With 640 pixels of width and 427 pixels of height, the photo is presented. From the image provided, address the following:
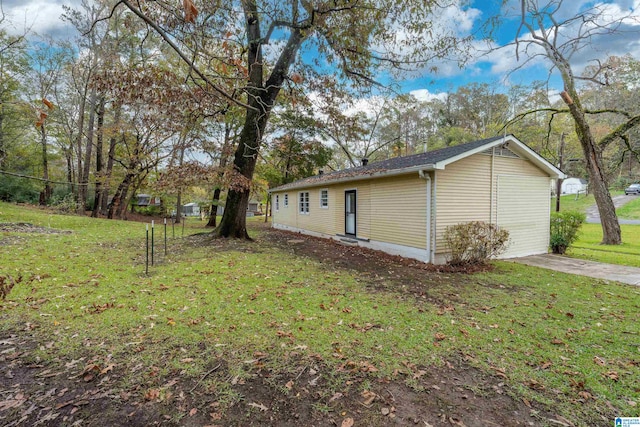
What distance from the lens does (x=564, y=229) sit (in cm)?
936

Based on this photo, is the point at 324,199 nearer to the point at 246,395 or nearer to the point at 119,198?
the point at 246,395

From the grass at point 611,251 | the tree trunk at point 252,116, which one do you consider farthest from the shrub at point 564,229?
the tree trunk at point 252,116

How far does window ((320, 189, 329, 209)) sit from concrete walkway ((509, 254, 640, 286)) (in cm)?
711

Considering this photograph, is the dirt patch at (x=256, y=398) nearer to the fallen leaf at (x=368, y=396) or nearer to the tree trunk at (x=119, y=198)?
the fallen leaf at (x=368, y=396)

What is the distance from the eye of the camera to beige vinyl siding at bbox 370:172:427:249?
7.95 meters

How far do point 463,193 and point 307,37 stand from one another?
5701 millimetres

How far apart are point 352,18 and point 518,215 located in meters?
7.48

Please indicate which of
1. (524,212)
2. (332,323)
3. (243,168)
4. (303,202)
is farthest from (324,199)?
(332,323)

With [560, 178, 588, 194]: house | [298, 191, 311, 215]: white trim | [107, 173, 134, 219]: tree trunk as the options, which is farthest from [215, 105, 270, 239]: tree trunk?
[560, 178, 588, 194]: house

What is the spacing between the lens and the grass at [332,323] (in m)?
2.84

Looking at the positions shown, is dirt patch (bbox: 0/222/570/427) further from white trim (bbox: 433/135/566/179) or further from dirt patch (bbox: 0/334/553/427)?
white trim (bbox: 433/135/566/179)

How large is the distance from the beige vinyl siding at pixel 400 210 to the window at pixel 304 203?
17.6 ft

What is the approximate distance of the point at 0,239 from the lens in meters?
8.27

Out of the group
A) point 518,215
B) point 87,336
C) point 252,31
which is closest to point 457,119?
point 518,215
